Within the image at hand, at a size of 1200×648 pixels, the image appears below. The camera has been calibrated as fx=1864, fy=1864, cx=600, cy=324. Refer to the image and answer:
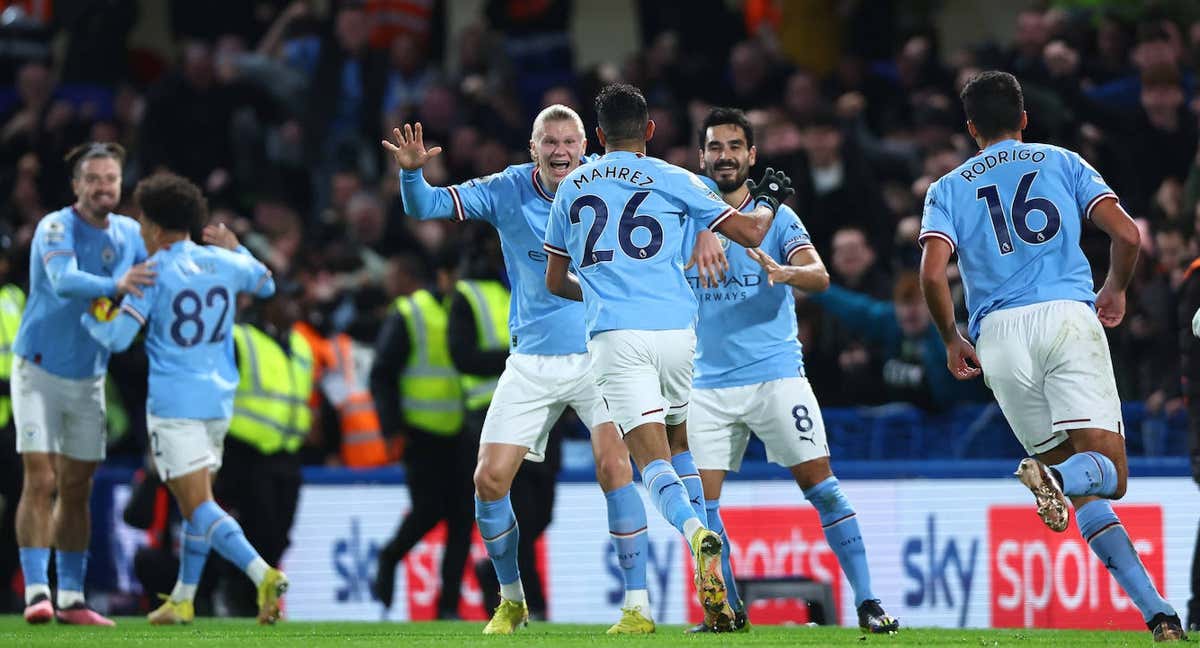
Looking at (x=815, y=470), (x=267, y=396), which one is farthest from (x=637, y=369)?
(x=267, y=396)

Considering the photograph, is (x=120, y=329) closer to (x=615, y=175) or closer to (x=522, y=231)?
(x=522, y=231)

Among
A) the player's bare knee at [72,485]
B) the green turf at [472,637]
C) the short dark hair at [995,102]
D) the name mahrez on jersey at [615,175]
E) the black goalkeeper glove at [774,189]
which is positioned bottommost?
the green turf at [472,637]

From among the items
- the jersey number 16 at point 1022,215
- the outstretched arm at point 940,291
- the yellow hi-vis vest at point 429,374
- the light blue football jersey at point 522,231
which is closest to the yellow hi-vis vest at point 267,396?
the yellow hi-vis vest at point 429,374

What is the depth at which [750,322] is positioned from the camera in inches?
364

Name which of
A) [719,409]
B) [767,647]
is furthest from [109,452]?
[767,647]

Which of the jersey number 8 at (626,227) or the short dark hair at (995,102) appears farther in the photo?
the jersey number 8 at (626,227)

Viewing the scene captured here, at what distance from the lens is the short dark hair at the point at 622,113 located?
27.7ft

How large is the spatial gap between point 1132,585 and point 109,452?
30.3 ft

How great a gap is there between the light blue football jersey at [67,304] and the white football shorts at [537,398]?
3013 millimetres

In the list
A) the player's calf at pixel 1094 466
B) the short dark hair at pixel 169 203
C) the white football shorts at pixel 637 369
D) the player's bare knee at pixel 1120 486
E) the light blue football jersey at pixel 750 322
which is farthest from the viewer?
the short dark hair at pixel 169 203

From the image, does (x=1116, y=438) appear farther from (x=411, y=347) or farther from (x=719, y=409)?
(x=411, y=347)

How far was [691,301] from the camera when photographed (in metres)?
8.50

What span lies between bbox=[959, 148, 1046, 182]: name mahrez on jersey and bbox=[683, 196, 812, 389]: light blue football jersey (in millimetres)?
1277

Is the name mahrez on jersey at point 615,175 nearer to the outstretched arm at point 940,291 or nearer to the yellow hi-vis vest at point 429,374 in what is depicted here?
the outstretched arm at point 940,291
